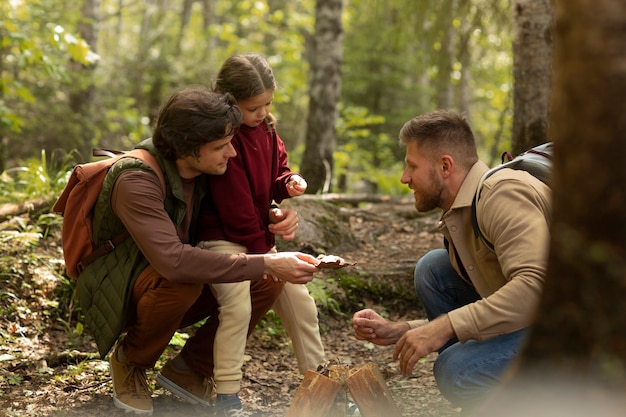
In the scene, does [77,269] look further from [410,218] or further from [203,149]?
[410,218]

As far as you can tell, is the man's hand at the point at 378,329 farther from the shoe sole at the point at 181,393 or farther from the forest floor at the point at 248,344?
the shoe sole at the point at 181,393

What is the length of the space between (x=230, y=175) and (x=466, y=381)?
167cm

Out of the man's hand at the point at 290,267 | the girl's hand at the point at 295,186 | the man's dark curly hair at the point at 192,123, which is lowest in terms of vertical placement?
the man's hand at the point at 290,267

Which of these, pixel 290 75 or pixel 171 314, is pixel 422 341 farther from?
pixel 290 75

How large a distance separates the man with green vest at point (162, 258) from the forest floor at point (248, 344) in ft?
1.26

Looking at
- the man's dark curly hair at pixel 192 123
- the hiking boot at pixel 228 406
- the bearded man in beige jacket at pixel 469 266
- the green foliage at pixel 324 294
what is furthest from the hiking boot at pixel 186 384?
the green foliage at pixel 324 294

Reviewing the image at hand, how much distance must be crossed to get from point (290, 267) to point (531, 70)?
3595mm

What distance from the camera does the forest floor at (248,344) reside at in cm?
391

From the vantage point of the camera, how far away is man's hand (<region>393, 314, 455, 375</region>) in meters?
3.02

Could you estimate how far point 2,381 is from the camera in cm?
395

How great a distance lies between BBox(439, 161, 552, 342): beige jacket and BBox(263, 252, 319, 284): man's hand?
836 mm

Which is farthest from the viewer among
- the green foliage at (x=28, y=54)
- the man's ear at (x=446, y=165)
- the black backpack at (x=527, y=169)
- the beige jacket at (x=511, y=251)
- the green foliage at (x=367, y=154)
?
the green foliage at (x=367, y=154)

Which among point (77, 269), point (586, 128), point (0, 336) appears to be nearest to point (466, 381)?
point (586, 128)

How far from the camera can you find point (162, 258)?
11.3 feet
